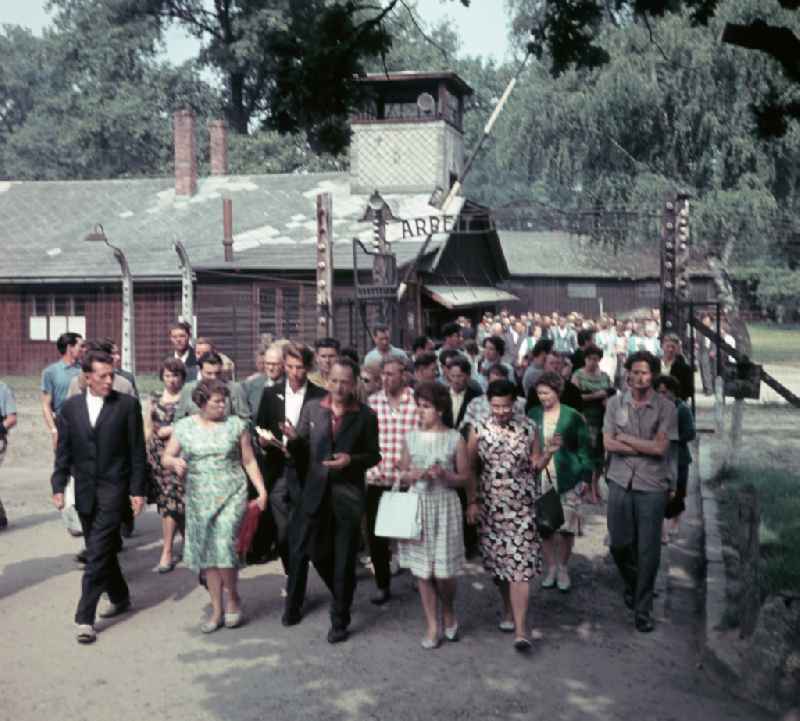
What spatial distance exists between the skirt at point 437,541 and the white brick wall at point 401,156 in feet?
85.4

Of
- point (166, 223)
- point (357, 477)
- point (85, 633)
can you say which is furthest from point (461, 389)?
point (166, 223)

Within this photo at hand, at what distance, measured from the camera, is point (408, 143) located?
32812 millimetres

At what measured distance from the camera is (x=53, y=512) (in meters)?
11.8

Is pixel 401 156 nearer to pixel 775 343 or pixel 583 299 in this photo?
pixel 583 299

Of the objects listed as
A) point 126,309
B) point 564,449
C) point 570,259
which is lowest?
point 564,449

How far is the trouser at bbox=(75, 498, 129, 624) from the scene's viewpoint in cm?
734

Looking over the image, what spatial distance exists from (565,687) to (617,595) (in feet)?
7.46

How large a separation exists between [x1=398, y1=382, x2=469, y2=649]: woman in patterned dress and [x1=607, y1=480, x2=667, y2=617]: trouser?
45.4 inches

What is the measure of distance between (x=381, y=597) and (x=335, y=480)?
1302 millimetres

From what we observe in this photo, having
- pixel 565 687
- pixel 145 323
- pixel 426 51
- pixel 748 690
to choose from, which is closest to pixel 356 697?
pixel 565 687

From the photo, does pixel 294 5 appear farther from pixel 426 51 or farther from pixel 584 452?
pixel 426 51

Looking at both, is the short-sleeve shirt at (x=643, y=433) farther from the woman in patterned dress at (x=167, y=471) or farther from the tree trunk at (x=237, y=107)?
the tree trunk at (x=237, y=107)

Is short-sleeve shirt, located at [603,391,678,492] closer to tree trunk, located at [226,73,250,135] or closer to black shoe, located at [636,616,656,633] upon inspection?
black shoe, located at [636,616,656,633]

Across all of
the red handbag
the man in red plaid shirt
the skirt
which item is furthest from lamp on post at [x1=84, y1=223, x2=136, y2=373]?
the skirt
